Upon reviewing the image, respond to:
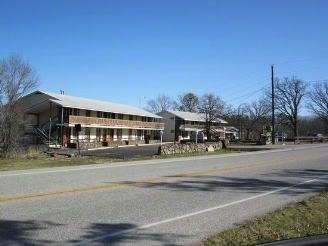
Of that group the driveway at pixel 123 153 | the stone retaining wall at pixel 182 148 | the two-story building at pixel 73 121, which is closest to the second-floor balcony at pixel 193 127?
the two-story building at pixel 73 121

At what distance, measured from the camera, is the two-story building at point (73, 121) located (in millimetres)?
46812

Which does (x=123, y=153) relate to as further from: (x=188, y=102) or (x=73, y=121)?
(x=188, y=102)

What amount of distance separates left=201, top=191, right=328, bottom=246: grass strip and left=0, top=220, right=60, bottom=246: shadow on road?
247 centimetres

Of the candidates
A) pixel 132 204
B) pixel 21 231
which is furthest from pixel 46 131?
pixel 21 231

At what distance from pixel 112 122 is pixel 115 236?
Result: 4978cm

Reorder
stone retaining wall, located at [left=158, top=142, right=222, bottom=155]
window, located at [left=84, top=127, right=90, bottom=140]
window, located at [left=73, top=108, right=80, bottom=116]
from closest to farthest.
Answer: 1. stone retaining wall, located at [left=158, top=142, right=222, bottom=155]
2. window, located at [left=73, top=108, right=80, bottom=116]
3. window, located at [left=84, top=127, right=90, bottom=140]

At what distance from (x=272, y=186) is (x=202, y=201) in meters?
3.70

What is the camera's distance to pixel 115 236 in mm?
5961

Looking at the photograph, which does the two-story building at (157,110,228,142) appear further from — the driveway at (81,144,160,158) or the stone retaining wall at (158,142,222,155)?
the stone retaining wall at (158,142,222,155)

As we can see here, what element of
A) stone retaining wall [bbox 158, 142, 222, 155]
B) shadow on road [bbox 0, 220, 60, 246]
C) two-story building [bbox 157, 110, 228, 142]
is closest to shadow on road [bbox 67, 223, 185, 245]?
shadow on road [bbox 0, 220, 60, 246]

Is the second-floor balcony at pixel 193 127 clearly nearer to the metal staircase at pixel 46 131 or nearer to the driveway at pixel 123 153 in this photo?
the metal staircase at pixel 46 131

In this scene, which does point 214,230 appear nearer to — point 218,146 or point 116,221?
point 116,221

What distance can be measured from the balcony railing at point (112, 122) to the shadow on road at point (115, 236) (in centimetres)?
4149

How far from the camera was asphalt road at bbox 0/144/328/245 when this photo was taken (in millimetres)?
6027
